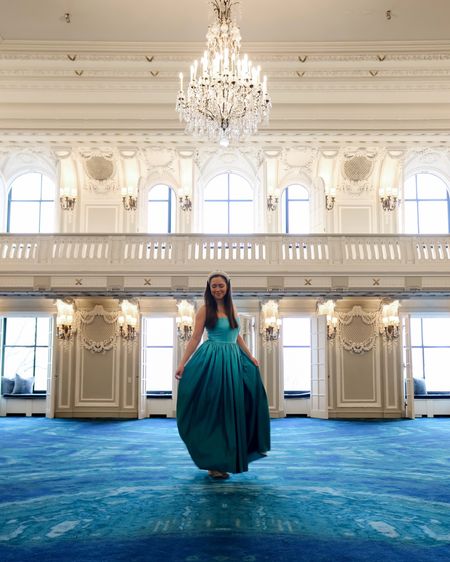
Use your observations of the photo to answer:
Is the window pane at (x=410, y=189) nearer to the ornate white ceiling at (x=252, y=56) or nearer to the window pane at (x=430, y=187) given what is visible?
the window pane at (x=430, y=187)

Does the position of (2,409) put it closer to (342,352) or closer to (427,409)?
(342,352)

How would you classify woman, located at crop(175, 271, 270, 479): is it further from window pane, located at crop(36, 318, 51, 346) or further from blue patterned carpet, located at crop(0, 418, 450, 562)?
window pane, located at crop(36, 318, 51, 346)

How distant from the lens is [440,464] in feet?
22.7

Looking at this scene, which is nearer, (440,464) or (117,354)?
(440,464)

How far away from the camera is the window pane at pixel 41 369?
1627 cm

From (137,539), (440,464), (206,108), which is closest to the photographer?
(137,539)

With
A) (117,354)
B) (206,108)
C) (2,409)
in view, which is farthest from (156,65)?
(2,409)

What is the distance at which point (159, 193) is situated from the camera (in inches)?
634

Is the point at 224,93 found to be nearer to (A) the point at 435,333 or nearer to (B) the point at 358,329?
(B) the point at 358,329

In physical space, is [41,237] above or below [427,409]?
above

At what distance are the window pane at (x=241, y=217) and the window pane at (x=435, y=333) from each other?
16.7 ft

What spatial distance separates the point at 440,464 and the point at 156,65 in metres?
8.84

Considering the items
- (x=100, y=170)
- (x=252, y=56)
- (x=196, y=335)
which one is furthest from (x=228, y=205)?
(x=196, y=335)

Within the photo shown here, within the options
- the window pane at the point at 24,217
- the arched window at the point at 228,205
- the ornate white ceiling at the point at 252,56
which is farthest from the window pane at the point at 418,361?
the window pane at the point at 24,217
